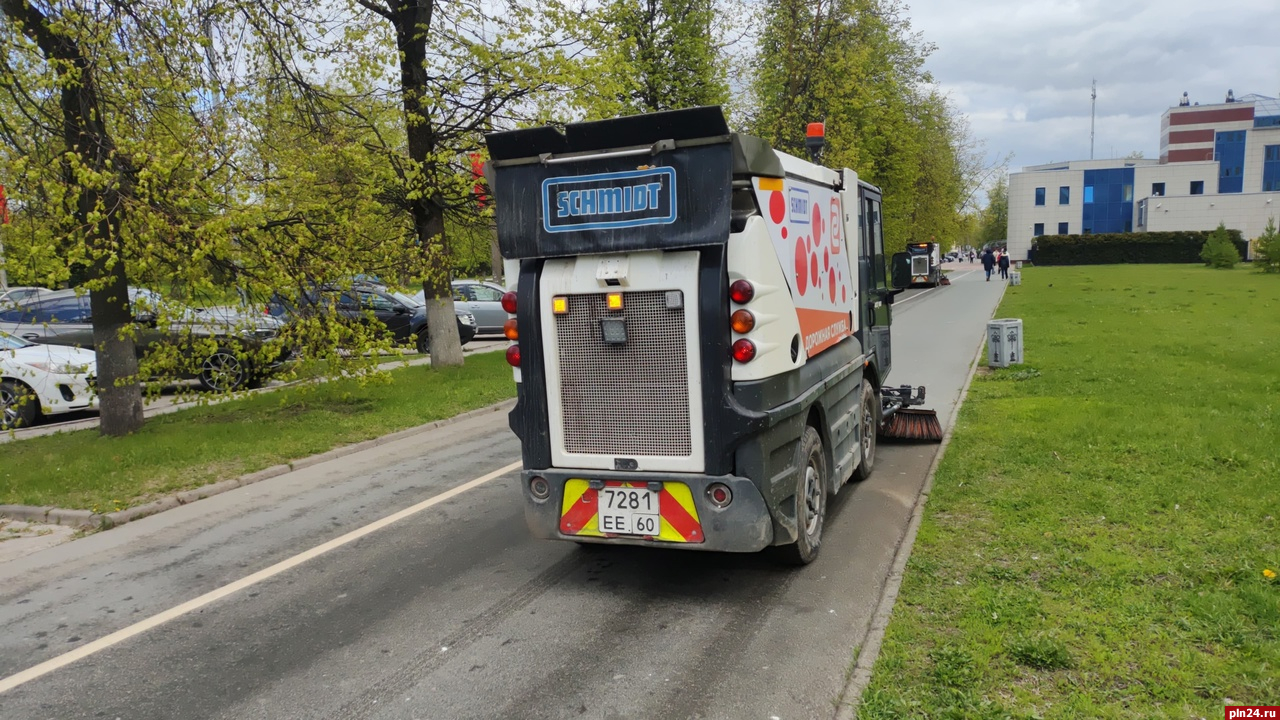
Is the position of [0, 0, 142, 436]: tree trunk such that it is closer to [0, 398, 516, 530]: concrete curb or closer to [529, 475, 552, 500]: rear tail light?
[0, 398, 516, 530]: concrete curb

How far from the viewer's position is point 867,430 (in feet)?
26.1

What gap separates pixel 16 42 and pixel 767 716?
10.1m

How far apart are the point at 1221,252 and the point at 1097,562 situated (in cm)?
5806

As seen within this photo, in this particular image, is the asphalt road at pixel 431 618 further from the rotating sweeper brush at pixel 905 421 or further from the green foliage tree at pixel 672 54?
the green foliage tree at pixel 672 54

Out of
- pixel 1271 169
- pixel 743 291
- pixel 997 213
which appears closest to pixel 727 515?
pixel 743 291

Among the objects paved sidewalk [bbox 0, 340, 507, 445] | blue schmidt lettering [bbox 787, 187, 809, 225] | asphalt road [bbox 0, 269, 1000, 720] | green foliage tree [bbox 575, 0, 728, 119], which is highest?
green foliage tree [bbox 575, 0, 728, 119]

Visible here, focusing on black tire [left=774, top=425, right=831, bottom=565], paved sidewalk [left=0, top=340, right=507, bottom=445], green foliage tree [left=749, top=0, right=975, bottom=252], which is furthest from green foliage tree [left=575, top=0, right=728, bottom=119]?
black tire [left=774, top=425, right=831, bottom=565]

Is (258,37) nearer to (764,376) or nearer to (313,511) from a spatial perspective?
(313,511)

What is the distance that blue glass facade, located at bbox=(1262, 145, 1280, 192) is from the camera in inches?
3538

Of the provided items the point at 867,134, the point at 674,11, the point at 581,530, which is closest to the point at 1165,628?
the point at 581,530

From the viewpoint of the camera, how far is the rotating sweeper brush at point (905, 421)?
9.14 metres

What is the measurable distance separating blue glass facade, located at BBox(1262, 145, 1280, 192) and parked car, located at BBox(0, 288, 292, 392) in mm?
106672

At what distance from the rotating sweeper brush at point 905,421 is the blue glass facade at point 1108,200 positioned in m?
89.2

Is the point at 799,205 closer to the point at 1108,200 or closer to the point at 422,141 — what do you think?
the point at 422,141
